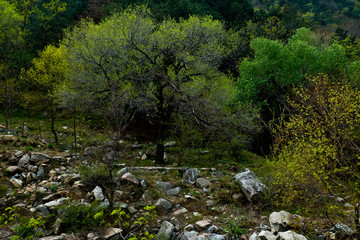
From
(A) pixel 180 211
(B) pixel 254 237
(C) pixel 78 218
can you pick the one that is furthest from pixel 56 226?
(B) pixel 254 237

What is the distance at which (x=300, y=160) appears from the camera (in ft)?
22.6

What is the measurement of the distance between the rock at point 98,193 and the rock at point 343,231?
6.67m

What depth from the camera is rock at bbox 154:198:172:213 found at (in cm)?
789

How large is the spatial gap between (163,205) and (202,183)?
6.87 feet

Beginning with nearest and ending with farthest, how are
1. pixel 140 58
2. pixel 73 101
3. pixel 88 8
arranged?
pixel 140 58 < pixel 73 101 < pixel 88 8

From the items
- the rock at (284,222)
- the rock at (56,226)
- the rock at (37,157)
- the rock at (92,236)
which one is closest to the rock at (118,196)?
the rock at (92,236)

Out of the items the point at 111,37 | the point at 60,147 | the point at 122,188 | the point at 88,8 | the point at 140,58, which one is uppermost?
the point at 88,8

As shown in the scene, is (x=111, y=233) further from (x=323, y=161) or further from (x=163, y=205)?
(x=323, y=161)

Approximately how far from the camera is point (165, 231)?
269 inches

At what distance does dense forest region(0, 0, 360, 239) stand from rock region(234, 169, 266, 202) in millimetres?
315

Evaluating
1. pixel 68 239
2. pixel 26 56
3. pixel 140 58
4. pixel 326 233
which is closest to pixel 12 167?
pixel 68 239

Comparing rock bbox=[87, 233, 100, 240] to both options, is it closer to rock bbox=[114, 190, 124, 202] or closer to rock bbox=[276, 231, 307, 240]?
rock bbox=[114, 190, 124, 202]

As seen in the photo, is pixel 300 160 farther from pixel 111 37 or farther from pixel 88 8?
pixel 88 8

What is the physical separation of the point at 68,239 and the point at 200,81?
28.7 ft
